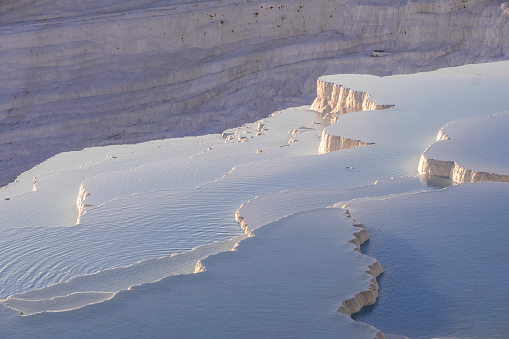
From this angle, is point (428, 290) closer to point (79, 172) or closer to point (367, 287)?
point (367, 287)

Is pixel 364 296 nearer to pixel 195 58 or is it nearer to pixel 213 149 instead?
pixel 213 149

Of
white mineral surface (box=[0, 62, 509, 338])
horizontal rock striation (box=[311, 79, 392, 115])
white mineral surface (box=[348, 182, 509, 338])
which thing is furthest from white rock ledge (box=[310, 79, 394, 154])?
white mineral surface (box=[348, 182, 509, 338])

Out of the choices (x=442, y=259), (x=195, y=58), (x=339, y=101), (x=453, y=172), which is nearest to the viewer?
(x=442, y=259)

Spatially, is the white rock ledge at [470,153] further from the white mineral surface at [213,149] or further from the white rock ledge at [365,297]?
the white rock ledge at [365,297]

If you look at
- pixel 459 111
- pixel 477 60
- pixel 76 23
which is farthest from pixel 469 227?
pixel 76 23

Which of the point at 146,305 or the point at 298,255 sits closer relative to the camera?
the point at 146,305

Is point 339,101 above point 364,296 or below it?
below

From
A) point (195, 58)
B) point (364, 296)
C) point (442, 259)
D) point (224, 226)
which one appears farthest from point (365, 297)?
point (195, 58)

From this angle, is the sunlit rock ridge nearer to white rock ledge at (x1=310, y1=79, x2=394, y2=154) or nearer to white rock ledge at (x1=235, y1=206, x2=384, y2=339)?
white rock ledge at (x1=310, y1=79, x2=394, y2=154)
